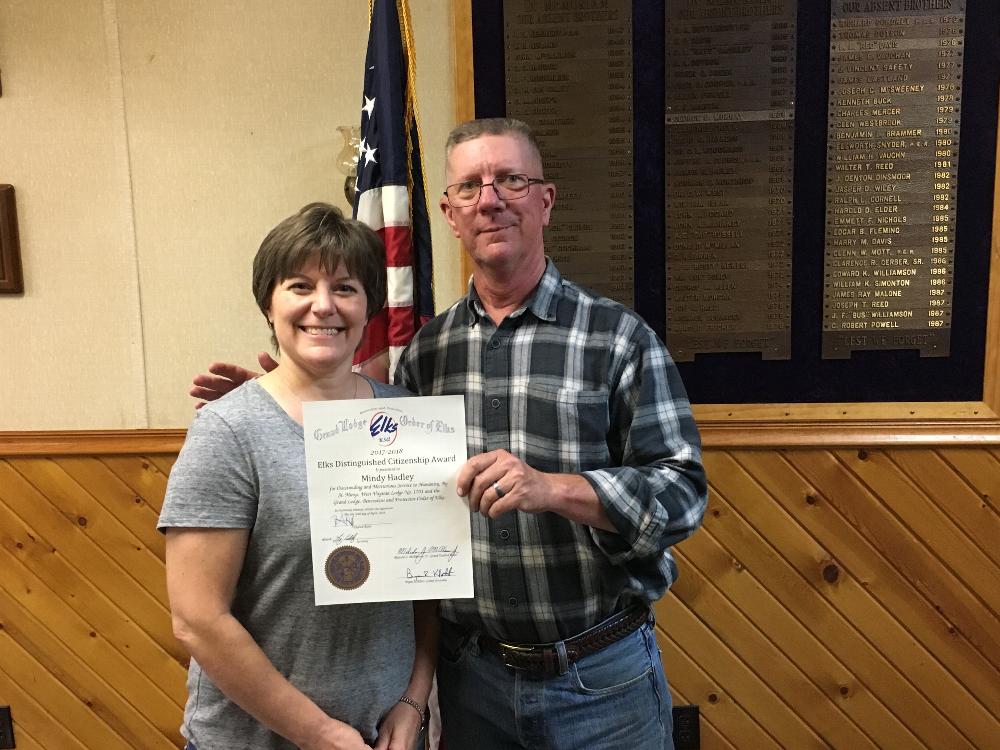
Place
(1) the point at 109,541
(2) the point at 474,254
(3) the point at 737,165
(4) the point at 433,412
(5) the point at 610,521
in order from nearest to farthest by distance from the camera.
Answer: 1. (4) the point at 433,412
2. (5) the point at 610,521
3. (2) the point at 474,254
4. (3) the point at 737,165
5. (1) the point at 109,541

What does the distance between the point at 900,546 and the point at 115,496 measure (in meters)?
2.37

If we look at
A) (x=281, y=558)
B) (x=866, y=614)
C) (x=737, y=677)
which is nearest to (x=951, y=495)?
(x=866, y=614)

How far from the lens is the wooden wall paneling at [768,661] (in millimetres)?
2055

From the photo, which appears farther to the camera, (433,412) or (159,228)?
(159,228)

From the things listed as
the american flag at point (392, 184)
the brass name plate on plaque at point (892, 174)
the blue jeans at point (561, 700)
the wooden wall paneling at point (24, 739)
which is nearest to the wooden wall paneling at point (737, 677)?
the blue jeans at point (561, 700)

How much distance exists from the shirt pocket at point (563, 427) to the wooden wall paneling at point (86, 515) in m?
1.54

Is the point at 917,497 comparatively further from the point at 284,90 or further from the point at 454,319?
the point at 284,90

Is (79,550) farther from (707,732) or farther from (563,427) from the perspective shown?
(707,732)

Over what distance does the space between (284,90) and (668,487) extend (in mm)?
1636

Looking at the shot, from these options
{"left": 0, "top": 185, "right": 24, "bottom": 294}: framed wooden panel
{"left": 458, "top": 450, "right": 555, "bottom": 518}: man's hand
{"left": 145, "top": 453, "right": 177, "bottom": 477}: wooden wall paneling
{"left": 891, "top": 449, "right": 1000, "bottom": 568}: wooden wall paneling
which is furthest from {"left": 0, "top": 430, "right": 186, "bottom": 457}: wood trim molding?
{"left": 891, "top": 449, "right": 1000, "bottom": 568}: wooden wall paneling

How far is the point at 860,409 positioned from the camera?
77.5 inches

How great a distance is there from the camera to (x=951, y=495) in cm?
196

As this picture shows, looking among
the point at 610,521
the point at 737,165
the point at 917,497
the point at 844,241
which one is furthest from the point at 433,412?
the point at 917,497
